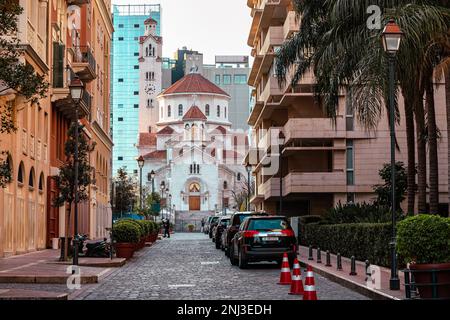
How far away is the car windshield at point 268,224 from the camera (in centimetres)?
2575

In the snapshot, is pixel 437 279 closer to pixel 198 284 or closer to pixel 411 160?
pixel 198 284

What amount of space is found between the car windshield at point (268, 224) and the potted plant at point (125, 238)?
6652 mm

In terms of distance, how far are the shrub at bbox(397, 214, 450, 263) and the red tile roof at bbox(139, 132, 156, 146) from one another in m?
153

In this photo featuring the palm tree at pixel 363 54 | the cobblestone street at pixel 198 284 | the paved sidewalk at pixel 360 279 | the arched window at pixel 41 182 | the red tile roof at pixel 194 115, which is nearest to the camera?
the paved sidewalk at pixel 360 279

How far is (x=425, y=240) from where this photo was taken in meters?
14.2

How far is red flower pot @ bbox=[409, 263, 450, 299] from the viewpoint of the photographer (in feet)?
44.1

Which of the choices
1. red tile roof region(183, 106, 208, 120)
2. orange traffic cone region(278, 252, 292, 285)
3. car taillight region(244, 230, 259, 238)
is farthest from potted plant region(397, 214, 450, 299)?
red tile roof region(183, 106, 208, 120)

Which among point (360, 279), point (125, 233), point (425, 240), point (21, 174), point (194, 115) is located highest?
point (194, 115)

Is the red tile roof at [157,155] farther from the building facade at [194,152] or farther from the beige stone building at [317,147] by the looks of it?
the beige stone building at [317,147]

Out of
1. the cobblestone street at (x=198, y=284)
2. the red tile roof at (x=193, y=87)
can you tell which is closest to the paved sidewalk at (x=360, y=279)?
the cobblestone street at (x=198, y=284)

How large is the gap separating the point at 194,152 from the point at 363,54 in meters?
119

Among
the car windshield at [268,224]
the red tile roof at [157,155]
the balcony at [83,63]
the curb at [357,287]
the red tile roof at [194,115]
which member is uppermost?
the red tile roof at [194,115]

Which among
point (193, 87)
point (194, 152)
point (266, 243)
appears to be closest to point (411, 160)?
point (266, 243)
